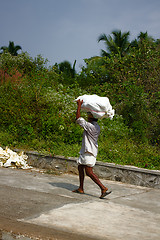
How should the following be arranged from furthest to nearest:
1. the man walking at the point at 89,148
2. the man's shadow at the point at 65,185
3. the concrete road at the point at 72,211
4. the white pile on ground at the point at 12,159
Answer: the white pile on ground at the point at 12,159
the man's shadow at the point at 65,185
the man walking at the point at 89,148
the concrete road at the point at 72,211

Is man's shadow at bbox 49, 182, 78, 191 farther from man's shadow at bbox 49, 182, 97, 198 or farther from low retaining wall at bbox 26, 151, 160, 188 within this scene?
low retaining wall at bbox 26, 151, 160, 188

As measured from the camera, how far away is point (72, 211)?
5457 millimetres

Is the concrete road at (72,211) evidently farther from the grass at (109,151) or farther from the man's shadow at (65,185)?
the grass at (109,151)

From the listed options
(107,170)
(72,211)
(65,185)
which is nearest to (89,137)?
(65,185)

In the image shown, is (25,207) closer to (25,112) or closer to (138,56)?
(25,112)

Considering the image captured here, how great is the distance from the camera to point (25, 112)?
37.6ft

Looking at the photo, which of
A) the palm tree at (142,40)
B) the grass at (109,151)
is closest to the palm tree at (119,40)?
the palm tree at (142,40)

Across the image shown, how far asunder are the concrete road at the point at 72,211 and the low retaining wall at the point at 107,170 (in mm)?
329

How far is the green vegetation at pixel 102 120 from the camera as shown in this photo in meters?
10.5

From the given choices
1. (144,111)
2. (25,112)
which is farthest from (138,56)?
(25,112)

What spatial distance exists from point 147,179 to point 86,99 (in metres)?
3.03

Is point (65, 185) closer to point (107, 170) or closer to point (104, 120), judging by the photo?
point (107, 170)

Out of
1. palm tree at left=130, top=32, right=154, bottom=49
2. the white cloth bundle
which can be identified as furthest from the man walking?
palm tree at left=130, top=32, right=154, bottom=49

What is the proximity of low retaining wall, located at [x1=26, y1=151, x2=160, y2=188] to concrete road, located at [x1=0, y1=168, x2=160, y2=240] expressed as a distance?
1.08 feet
